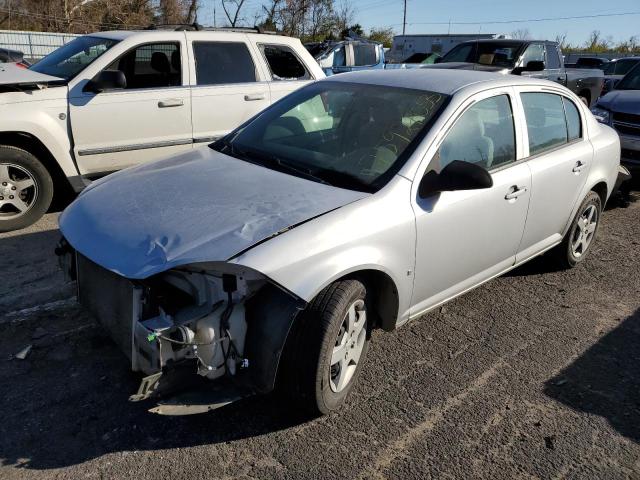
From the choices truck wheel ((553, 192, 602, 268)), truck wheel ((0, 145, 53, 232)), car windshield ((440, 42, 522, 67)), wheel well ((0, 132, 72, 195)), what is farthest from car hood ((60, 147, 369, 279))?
car windshield ((440, 42, 522, 67))

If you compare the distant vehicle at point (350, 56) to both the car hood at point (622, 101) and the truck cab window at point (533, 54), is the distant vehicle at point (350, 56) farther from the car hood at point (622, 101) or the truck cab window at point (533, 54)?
the car hood at point (622, 101)

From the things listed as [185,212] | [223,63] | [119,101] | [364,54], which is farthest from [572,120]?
[364,54]

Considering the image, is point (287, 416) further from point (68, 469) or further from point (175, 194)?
point (175, 194)

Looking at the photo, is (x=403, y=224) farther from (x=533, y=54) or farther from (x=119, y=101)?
(x=533, y=54)

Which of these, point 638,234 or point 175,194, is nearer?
point 175,194

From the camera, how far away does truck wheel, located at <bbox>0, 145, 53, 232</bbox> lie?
16.7 ft

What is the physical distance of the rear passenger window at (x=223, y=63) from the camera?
6.20m

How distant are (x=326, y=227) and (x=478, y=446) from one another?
1338 mm

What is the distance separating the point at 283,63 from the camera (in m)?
6.87

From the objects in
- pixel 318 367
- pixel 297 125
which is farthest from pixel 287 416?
pixel 297 125

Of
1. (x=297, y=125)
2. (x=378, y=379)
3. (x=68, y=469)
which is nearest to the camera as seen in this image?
(x=68, y=469)

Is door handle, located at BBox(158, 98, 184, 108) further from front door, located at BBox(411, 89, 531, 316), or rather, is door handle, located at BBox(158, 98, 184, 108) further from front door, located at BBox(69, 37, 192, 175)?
front door, located at BBox(411, 89, 531, 316)

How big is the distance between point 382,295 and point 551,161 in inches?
74.3

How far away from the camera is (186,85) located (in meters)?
6.05
